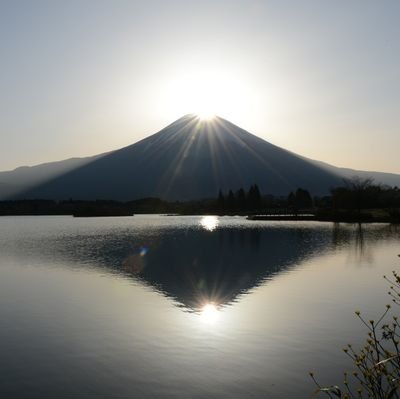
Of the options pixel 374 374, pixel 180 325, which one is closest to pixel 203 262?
pixel 180 325

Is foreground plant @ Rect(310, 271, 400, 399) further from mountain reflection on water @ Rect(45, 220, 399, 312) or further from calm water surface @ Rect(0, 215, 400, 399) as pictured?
mountain reflection on water @ Rect(45, 220, 399, 312)

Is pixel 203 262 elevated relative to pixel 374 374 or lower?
lower

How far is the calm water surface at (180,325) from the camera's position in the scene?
1364 cm

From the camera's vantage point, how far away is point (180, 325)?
66.4 ft

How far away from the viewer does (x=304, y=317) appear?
21625 mm

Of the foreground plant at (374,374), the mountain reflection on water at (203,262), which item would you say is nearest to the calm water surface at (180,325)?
the mountain reflection on water at (203,262)

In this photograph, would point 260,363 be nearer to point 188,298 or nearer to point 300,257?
point 188,298

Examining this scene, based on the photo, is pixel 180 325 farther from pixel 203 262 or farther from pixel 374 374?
pixel 203 262

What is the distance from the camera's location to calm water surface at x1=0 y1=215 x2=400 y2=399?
1364 cm

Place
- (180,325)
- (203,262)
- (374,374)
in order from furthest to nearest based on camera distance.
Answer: (203,262)
(180,325)
(374,374)

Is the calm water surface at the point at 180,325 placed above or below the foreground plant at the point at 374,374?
below

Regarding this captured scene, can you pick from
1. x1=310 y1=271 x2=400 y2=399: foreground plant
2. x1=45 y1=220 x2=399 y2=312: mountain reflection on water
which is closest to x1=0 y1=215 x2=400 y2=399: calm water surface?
x1=45 y1=220 x2=399 y2=312: mountain reflection on water

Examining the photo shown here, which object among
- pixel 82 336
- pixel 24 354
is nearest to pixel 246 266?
pixel 82 336

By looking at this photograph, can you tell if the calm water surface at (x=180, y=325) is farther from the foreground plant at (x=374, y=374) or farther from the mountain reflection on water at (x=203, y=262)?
the foreground plant at (x=374, y=374)
